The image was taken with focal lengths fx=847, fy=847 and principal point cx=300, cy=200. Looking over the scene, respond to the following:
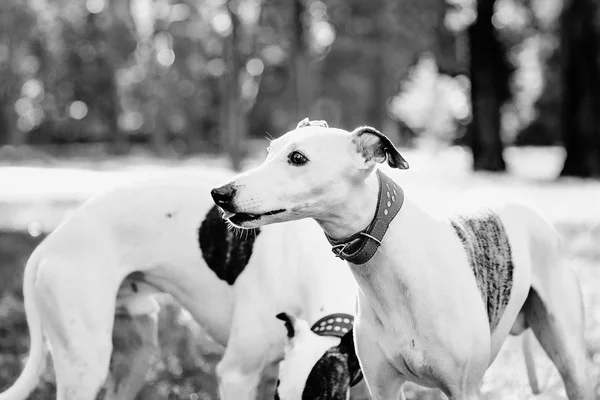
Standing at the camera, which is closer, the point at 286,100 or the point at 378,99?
the point at 378,99

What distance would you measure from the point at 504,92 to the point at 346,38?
1344 cm

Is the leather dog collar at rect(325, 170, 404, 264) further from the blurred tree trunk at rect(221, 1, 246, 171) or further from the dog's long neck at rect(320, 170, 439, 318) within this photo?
the blurred tree trunk at rect(221, 1, 246, 171)

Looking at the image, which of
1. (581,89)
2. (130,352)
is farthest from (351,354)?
(581,89)

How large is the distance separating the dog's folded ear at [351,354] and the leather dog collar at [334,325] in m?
0.03

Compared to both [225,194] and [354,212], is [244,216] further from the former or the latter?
[354,212]

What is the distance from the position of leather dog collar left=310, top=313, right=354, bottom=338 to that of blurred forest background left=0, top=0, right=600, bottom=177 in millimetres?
20300

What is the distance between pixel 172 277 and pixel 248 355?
748 millimetres

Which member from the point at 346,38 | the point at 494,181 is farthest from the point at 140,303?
the point at 346,38

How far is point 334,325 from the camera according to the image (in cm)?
372

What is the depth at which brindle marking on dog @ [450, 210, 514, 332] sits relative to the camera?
362 centimetres

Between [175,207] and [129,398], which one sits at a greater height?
[175,207]

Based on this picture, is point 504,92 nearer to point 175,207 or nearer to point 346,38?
point 346,38

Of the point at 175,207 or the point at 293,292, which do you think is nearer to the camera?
the point at 293,292

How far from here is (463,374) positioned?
3389 mm
